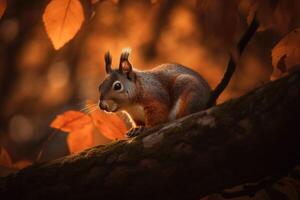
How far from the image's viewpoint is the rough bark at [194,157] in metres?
1.46

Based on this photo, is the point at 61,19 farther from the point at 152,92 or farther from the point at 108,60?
the point at 152,92

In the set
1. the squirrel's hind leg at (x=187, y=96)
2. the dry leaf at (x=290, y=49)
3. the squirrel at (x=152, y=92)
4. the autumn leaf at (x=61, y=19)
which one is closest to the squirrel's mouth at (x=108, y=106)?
the squirrel at (x=152, y=92)

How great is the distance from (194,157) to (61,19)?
696 mm

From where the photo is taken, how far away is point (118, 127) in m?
2.32

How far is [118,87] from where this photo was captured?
2488 mm

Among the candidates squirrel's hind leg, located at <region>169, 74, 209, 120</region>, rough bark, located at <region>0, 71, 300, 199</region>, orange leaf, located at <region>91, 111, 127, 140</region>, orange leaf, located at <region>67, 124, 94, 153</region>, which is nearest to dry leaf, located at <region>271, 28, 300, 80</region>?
rough bark, located at <region>0, 71, 300, 199</region>

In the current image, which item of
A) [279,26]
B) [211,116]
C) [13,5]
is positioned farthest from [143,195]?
[13,5]

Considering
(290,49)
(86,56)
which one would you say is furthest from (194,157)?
(86,56)

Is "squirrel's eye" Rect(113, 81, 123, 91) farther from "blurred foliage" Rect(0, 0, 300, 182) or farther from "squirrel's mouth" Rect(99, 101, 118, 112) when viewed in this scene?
"blurred foliage" Rect(0, 0, 300, 182)

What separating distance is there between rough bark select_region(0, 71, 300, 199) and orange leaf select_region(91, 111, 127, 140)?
0.36 meters

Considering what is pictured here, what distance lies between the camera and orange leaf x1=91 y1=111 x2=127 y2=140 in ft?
7.45

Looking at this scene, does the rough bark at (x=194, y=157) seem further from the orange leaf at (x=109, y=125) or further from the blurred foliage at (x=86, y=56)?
the blurred foliage at (x=86, y=56)

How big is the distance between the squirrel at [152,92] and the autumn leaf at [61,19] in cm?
60

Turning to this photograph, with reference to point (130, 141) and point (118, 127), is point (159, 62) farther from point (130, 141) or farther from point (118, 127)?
point (130, 141)
